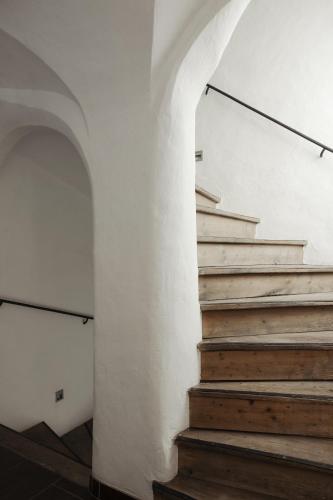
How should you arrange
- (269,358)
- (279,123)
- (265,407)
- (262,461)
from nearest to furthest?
(262,461), (265,407), (269,358), (279,123)

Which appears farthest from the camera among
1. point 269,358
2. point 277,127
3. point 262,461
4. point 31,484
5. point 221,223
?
point 277,127

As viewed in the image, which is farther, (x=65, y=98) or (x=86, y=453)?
(x=86, y=453)

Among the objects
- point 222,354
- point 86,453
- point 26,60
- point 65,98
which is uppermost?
point 26,60

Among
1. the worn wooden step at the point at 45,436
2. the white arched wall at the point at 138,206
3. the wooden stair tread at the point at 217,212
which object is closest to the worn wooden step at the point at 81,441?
the worn wooden step at the point at 45,436

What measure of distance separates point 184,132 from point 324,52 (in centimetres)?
214

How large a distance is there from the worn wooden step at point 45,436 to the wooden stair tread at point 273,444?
5.36ft

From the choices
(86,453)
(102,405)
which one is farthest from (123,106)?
(86,453)

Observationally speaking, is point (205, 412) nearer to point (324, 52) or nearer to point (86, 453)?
point (86, 453)

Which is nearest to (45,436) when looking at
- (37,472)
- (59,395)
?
Answer: (59,395)

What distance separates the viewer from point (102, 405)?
58.8 inches

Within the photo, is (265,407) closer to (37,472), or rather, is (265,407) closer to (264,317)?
(264,317)

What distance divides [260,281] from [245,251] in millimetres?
308

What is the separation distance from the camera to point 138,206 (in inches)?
56.0

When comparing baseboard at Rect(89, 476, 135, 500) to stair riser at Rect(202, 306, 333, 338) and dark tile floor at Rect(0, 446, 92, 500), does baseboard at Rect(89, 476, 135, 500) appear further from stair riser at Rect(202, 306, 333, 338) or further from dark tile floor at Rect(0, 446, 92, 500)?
stair riser at Rect(202, 306, 333, 338)
